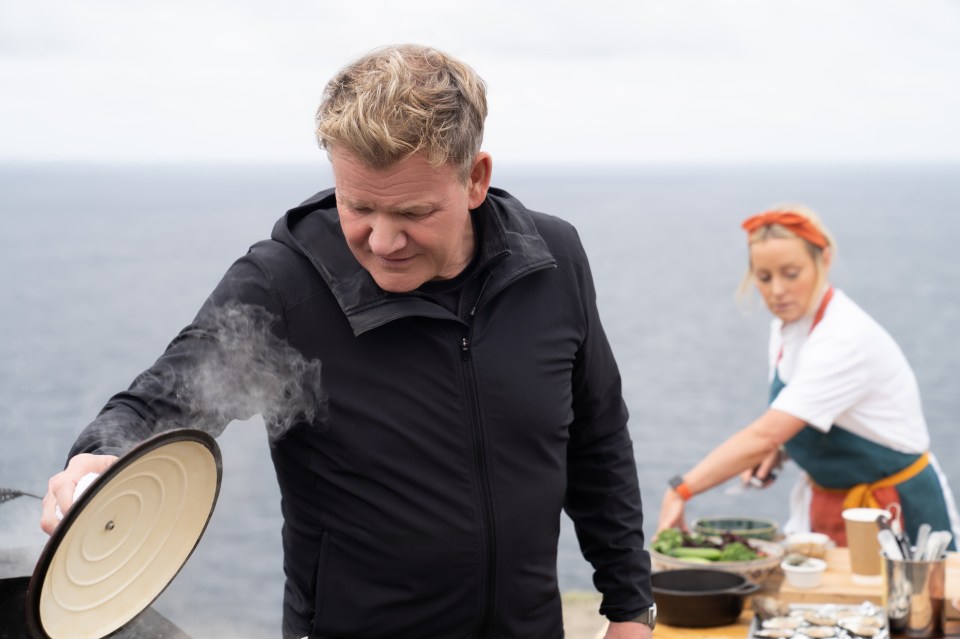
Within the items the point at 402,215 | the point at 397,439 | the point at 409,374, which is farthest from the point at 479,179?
the point at 397,439

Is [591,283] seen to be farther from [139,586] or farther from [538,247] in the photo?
[139,586]

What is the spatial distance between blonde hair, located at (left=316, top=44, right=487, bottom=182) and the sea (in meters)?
0.22

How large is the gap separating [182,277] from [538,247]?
65452 mm

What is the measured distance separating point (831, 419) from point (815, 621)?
3.58ft

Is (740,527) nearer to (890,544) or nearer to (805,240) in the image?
(890,544)

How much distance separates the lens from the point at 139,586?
5.03 ft

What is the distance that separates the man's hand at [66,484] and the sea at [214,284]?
0.89 feet

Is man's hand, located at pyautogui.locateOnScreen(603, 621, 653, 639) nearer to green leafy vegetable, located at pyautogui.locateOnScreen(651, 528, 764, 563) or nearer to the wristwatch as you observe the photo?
the wristwatch

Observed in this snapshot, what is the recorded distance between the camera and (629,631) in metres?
2.29

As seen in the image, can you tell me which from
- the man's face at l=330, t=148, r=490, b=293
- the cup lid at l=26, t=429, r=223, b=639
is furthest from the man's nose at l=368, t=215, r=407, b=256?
the cup lid at l=26, t=429, r=223, b=639

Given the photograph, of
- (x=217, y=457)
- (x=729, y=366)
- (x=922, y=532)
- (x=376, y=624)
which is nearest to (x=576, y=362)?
(x=376, y=624)

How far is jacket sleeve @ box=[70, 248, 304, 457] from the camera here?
1.72 m

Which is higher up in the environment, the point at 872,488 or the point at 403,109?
the point at 403,109

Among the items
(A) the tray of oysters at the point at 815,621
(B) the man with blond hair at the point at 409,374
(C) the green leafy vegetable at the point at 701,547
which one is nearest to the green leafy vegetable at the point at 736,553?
(C) the green leafy vegetable at the point at 701,547
